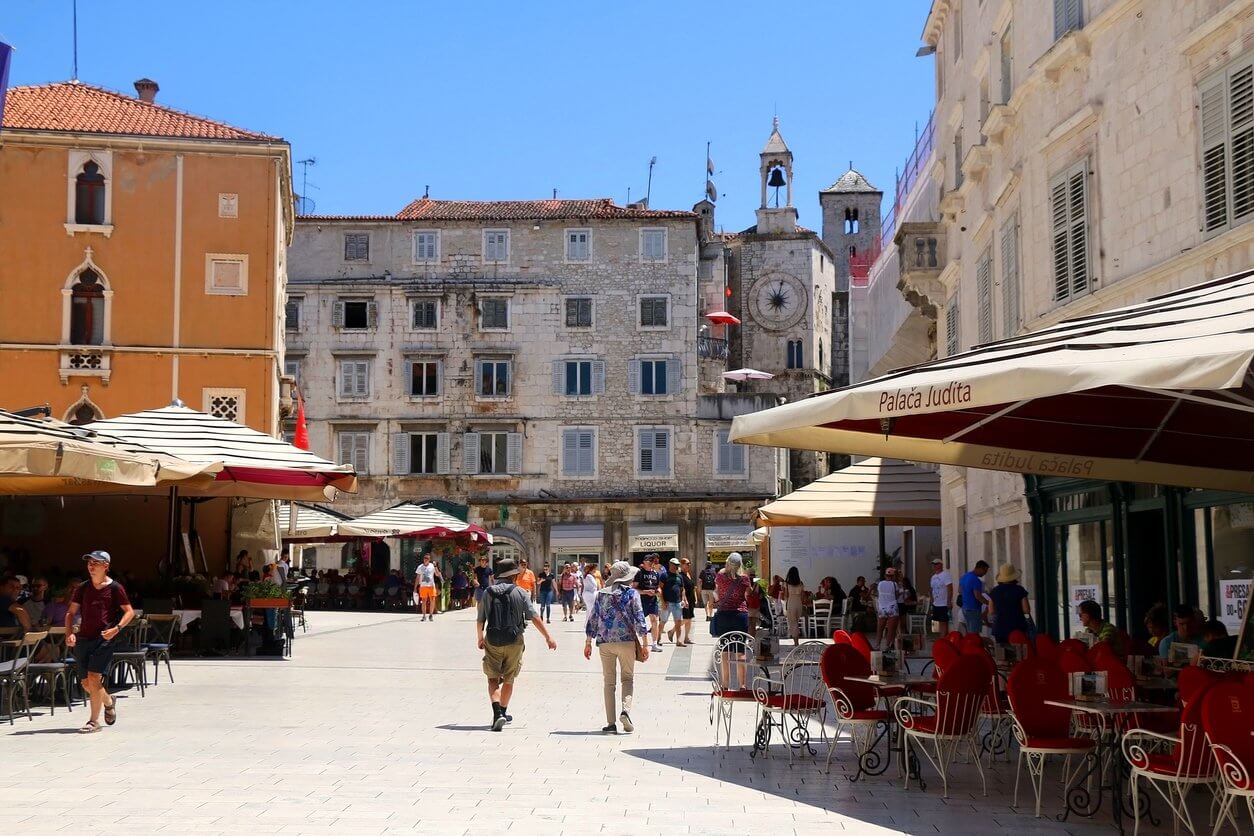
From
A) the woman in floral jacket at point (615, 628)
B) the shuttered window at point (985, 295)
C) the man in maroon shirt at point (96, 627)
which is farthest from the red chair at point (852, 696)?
the shuttered window at point (985, 295)

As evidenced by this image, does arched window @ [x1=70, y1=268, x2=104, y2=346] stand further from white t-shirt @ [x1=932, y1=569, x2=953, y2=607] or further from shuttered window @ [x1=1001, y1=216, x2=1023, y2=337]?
shuttered window @ [x1=1001, y1=216, x2=1023, y2=337]

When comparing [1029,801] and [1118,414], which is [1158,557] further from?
[1029,801]

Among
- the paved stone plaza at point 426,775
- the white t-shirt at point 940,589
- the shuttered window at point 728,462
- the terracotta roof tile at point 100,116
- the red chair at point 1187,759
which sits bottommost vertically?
the paved stone plaza at point 426,775

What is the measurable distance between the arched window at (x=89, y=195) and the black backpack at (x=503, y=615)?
23.9 metres

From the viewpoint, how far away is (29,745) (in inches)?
468

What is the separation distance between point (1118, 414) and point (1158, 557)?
20.2ft

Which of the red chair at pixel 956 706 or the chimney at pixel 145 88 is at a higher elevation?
the chimney at pixel 145 88

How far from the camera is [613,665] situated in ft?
42.9

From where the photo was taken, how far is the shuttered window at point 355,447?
2216 inches

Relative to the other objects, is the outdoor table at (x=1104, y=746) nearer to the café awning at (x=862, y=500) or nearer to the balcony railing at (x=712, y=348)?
the café awning at (x=862, y=500)

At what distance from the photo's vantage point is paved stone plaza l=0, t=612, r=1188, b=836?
8695mm

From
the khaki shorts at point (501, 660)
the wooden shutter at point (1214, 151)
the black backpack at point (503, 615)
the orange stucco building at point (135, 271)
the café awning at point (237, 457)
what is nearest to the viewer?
the black backpack at point (503, 615)

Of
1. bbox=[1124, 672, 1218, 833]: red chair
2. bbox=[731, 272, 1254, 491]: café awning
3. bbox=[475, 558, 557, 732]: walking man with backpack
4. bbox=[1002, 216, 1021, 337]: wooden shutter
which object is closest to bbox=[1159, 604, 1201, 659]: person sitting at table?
bbox=[731, 272, 1254, 491]: café awning

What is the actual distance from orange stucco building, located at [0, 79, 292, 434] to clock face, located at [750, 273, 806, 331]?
3978 cm
